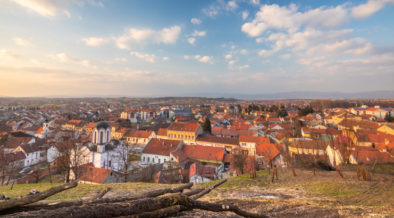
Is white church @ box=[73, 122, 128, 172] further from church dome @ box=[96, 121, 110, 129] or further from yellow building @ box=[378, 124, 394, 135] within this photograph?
yellow building @ box=[378, 124, 394, 135]

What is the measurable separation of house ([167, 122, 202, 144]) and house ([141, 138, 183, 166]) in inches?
495

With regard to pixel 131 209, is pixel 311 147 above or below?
below

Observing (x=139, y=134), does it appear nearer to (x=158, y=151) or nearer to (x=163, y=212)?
(x=158, y=151)

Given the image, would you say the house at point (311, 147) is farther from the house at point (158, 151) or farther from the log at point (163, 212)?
the house at point (158, 151)

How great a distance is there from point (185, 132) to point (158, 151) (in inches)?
592

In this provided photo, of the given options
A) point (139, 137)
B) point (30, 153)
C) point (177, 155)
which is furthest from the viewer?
point (139, 137)

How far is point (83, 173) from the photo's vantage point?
63.2ft

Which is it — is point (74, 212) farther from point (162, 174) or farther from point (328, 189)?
point (162, 174)

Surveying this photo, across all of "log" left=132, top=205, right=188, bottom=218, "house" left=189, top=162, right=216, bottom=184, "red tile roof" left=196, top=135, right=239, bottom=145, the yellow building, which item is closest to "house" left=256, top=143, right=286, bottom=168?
"house" left=189, top=162, right=216, bottom=184

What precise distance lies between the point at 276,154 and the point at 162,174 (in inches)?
648

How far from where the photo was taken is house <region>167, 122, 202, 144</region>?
46469mm

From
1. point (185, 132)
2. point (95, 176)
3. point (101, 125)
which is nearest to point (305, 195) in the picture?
point (95, 176)

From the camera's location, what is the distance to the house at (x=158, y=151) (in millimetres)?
31766

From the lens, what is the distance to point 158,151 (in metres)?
32.6
